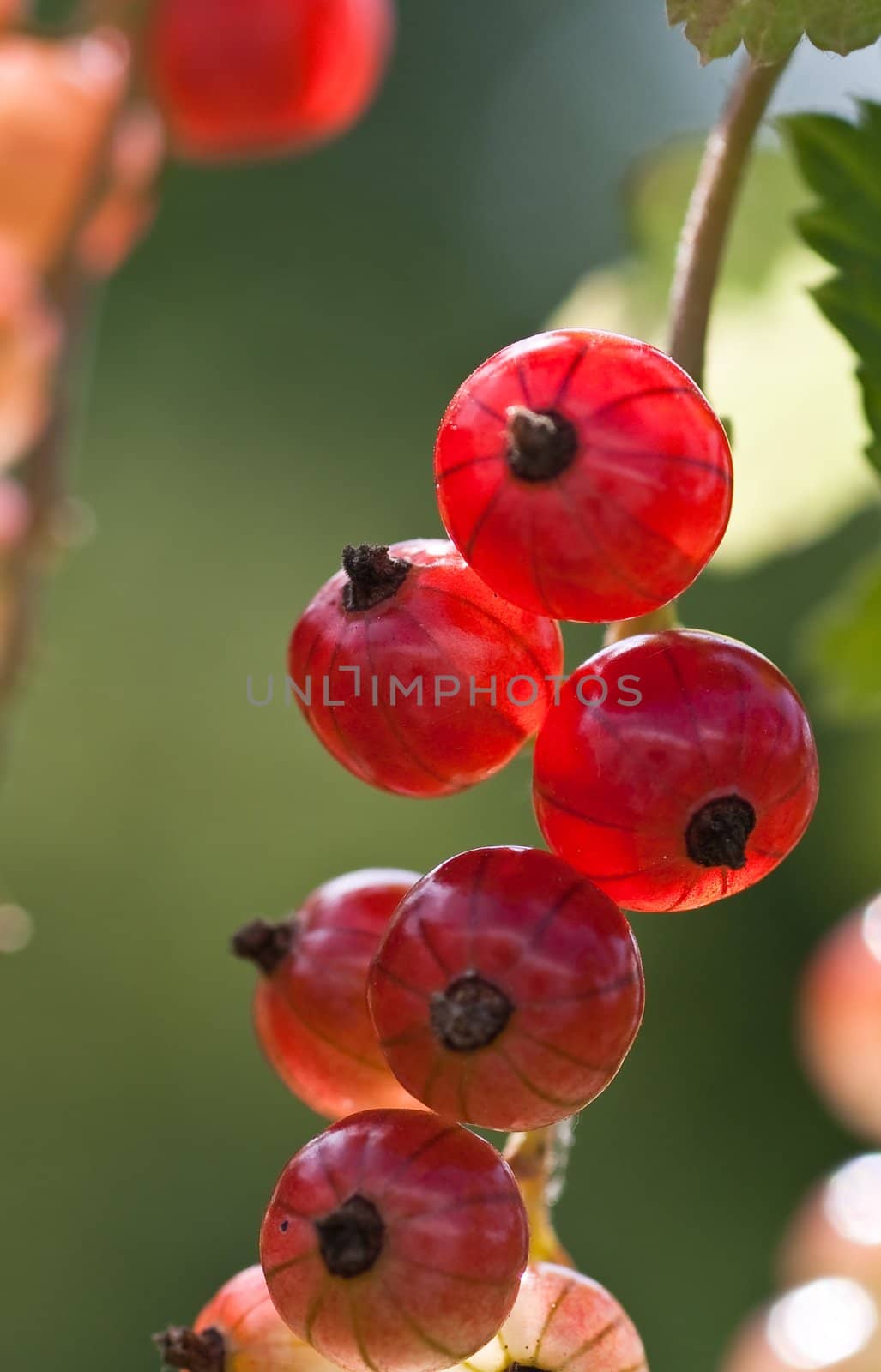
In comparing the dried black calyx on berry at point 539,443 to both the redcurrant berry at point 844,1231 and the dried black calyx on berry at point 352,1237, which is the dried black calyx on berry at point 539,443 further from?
the redcurrant berry at point 844,1231

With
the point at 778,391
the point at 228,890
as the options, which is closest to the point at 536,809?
the point at 778,391

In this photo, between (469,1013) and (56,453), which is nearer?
(469,1013)

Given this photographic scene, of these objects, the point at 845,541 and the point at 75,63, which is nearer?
the point at 75,63

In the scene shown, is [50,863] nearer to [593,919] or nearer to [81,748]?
[81,748]

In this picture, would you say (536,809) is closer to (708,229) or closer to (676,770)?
(676,770)

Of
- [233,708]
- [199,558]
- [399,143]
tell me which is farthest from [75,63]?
[399,143]

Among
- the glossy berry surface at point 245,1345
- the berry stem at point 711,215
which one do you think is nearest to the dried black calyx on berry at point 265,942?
the glossy berry surface at point 245,1345
